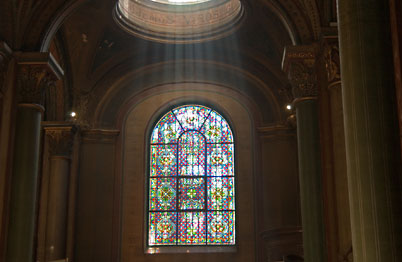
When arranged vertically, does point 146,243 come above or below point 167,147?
below

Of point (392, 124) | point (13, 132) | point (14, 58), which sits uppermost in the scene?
point (14, 58)

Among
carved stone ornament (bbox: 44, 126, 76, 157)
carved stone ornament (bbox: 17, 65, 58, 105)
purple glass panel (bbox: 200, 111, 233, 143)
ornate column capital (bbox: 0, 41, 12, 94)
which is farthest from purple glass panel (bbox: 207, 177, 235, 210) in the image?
ornate column capital (bbox: 0, 41, 12, 94)

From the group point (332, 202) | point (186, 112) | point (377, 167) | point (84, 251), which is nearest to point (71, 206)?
point (84, 251)

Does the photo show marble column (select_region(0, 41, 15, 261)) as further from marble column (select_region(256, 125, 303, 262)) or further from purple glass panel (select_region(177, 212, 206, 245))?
marble column (select_region(256, 125, 303, 262))

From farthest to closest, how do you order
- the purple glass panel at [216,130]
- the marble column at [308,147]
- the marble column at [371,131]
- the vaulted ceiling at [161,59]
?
the purple glass panel at [216,130]
the vaulted ceiling at [161,59]
the marble column at [308,147]
the marble column at [371,131]

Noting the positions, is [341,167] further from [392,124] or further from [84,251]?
[84,251]

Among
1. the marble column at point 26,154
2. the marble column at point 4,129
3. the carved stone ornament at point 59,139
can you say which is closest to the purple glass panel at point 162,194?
the carved stone ornament at point 59,139

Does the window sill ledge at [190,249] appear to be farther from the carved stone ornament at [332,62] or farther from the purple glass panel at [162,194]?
the carved stone ornament at [332,62]

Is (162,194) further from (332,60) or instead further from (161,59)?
(332,60)

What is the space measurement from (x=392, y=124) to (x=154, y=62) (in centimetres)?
1094

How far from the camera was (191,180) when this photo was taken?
49.9 ft

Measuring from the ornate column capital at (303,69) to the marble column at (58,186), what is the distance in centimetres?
661

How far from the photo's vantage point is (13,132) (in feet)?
32.6

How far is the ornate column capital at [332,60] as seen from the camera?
8.98 m
